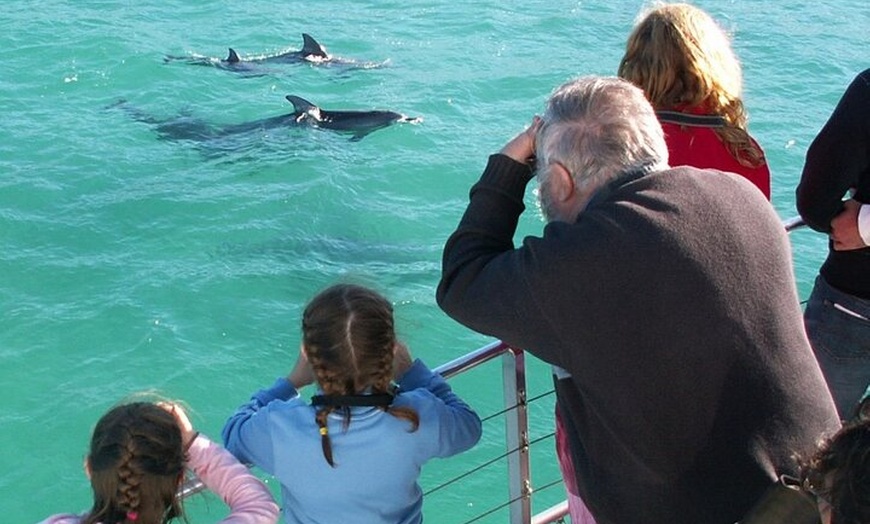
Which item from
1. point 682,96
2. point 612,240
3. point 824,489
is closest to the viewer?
point 824,489

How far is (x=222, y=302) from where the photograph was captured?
909cm

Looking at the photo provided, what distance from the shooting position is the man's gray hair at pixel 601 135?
96.3 inches

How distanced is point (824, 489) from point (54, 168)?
10.6 metres

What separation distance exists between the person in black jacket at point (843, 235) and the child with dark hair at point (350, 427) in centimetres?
142

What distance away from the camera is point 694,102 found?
338cm

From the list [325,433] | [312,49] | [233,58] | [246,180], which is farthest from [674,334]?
[312,49]

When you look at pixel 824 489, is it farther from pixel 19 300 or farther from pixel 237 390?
pixel 19 300

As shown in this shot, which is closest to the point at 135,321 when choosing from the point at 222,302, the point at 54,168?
the point at 222,302

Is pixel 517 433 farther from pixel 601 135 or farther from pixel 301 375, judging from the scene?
pixel 601 135

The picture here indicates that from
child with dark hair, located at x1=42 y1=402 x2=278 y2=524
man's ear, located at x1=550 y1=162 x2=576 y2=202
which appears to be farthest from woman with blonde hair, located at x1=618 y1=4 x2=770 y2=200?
child with dark hair, located at x1=42 y1=402 x2=278 y2=524

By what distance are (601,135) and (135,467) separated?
1454 mm

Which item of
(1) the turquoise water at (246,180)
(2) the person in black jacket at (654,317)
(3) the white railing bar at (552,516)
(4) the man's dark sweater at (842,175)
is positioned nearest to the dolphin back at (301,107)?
(1) the turquoise water at (246,180)

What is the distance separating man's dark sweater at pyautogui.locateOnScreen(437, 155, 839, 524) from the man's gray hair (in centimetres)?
5

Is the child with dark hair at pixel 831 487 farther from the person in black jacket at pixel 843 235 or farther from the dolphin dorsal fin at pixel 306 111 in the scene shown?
the dolphin dorsal fin at pixel 306 111
